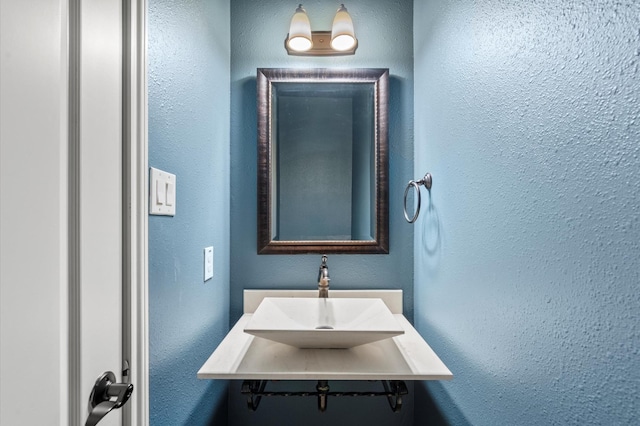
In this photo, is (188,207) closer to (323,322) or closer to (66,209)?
(66,209)

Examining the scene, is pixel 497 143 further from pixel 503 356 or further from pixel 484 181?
pixel 503 356

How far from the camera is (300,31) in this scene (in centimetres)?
133

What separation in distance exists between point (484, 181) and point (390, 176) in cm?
63

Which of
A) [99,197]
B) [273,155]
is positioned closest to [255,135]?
[273,155]

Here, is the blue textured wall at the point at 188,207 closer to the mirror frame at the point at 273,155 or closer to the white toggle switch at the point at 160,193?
the white toggle switch at the point at 160,193

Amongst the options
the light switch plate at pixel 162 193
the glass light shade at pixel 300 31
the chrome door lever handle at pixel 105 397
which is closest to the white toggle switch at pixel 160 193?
Result: the light switch plate at pixel 162 193

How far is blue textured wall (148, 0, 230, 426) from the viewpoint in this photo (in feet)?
2.51

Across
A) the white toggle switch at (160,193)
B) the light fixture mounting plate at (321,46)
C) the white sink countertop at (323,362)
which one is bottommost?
the white sink countertop at (323,362)

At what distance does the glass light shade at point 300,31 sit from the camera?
1336mm

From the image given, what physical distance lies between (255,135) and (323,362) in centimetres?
99

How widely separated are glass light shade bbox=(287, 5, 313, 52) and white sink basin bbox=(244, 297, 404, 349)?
1.09 meters

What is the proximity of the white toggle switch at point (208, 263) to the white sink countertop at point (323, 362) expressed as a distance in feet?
0.76

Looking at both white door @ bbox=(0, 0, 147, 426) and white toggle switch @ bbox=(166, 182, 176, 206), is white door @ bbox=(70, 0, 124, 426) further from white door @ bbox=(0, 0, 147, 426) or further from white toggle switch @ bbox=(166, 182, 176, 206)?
white toggle switch @ bbox=(166, 182, 176, 206)

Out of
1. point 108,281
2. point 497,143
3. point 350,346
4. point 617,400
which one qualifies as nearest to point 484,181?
point 497,143
